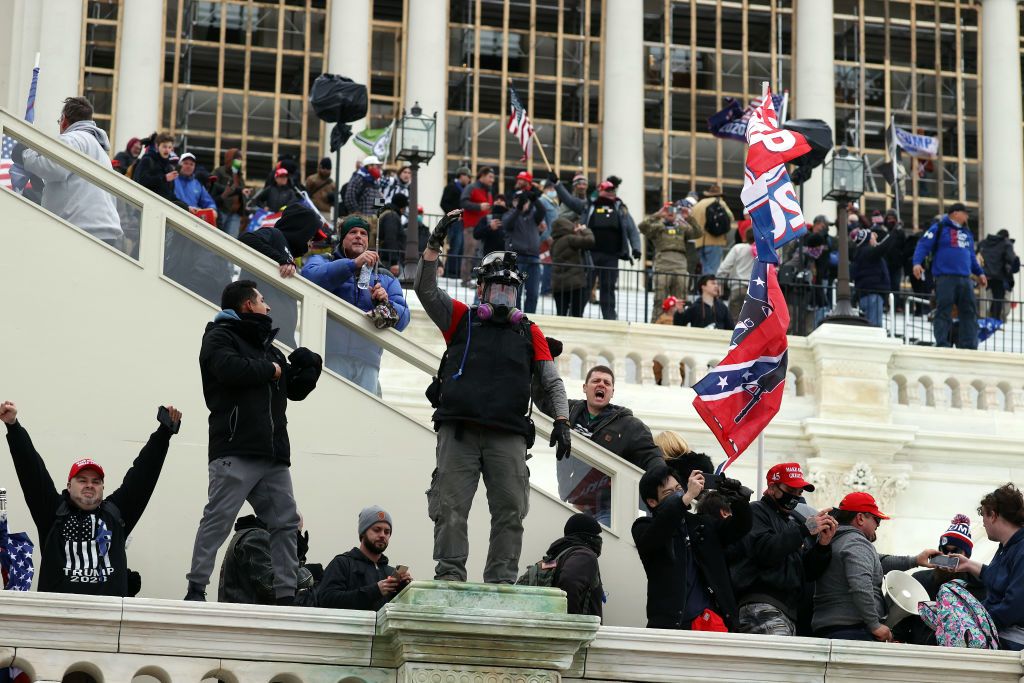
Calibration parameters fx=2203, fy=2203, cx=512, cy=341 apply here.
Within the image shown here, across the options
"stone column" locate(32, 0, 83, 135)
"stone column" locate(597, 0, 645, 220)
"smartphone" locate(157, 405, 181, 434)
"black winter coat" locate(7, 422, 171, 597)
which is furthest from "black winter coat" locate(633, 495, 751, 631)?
"stone column" locate(597, 0, 645, 220)

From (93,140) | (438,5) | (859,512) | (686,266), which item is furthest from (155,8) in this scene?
(859,512)

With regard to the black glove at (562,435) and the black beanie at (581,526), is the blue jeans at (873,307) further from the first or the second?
the black glove at (562,435)

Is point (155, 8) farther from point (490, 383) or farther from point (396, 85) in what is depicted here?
point (490, 383)

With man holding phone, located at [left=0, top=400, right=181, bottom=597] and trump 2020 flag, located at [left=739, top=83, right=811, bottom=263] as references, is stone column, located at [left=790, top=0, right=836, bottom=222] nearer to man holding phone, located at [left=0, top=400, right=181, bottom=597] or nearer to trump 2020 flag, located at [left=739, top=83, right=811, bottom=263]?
trump 2020 flag, located at [left=739, top=83, right=811, bottom=263]

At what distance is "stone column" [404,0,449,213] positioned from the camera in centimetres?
3519

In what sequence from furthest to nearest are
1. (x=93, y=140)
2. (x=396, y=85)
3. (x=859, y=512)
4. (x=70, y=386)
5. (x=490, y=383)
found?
(x=396, y=85), (x=93, y=140), (x=70, y=386), (x=859, y=512), (x=490, y=383)

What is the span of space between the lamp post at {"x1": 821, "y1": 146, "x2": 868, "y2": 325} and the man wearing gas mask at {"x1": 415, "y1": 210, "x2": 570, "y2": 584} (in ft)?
41.0

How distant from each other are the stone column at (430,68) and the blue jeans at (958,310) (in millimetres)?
12926

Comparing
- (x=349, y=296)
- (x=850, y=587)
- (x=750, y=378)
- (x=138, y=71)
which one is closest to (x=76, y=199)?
(x=349, y=296)

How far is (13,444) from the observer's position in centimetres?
1038

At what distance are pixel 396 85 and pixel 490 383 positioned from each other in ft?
94.0

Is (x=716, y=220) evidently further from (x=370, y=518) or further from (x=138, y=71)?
(x=370, y=518)

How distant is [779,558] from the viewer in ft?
36.2

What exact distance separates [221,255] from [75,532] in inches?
131
